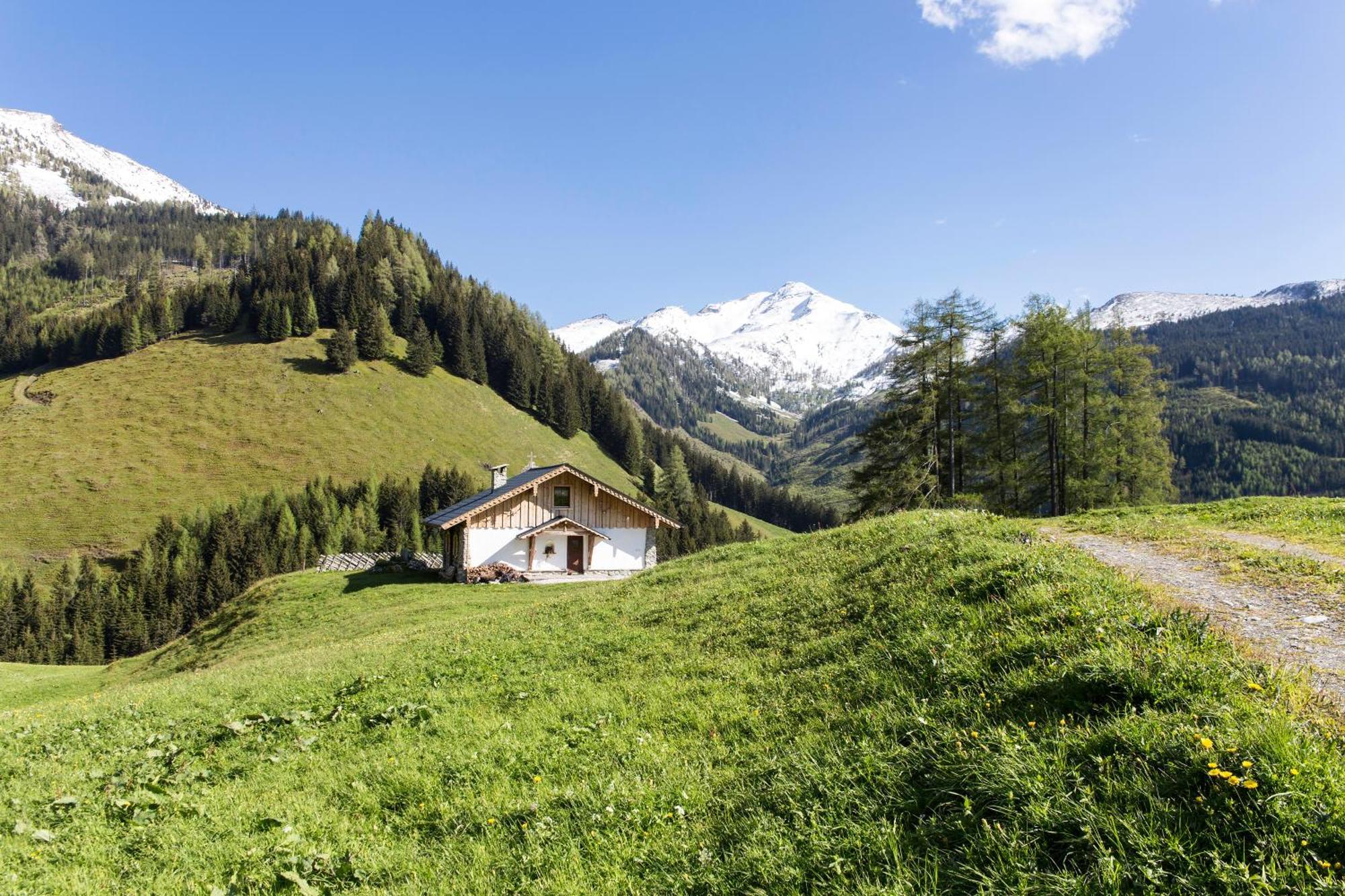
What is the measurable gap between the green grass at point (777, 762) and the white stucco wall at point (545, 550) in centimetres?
3029

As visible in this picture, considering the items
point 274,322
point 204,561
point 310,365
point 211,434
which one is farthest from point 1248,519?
point 274,322

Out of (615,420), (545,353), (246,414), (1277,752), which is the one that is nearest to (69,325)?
(246,414)

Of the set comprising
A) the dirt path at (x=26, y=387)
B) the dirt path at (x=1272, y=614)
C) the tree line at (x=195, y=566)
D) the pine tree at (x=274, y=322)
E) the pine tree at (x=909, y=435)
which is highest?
the pine tree at (x=274, y=322)

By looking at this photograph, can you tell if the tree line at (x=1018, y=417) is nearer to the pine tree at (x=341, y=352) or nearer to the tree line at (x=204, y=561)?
the tree line at (x=204, y=561)

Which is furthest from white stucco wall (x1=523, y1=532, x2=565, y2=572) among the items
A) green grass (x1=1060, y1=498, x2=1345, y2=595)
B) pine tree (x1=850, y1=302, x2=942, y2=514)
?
green grass (x1=1060, y1=498, x2=1345, y2=595)

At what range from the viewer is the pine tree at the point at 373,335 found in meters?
136

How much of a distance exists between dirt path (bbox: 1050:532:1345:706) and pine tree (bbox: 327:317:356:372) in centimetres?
14189

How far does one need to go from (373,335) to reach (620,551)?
113051 millimetres

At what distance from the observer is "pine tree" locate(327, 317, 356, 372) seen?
12838 cm

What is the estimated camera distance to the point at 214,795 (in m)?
7.66

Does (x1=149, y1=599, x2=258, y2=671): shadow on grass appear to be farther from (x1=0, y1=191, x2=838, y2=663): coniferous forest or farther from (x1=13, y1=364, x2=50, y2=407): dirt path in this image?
(x1=13, y1=364, x2=50, y2=407): dirt path

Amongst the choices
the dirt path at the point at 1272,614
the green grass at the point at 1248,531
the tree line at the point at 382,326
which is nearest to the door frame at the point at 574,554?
the green grass at the point at 1248,531

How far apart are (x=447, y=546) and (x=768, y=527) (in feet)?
408

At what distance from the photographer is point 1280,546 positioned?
11898 mm
